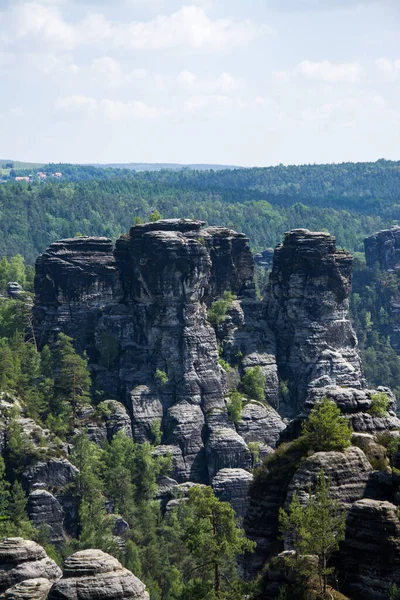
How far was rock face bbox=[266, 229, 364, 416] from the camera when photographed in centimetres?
14338

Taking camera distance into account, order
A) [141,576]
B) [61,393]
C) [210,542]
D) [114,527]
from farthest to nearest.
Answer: [61,393] < [114,527] < [141,576] < [210,542]

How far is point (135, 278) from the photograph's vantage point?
139375 millimetres

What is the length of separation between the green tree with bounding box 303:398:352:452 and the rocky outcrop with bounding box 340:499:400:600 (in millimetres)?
6988

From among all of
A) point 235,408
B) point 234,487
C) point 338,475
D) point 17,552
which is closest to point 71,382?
point 235,408

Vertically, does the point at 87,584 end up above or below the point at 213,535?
above

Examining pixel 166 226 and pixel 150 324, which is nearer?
pixel 150 324

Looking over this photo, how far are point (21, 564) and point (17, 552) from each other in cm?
68

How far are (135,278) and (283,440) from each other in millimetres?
66142

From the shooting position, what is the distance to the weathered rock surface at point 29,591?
58.8 metres

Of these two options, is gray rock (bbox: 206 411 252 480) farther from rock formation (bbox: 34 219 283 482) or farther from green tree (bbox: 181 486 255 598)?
green tree (bbox: 181 486 255 598)

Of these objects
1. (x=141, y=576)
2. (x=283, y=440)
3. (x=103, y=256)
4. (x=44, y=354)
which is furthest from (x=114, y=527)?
(x=283, y=440)

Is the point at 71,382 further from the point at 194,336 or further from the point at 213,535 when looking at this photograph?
the point at 213,535

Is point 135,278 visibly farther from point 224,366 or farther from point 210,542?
point 210,542

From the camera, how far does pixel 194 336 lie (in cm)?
13738
